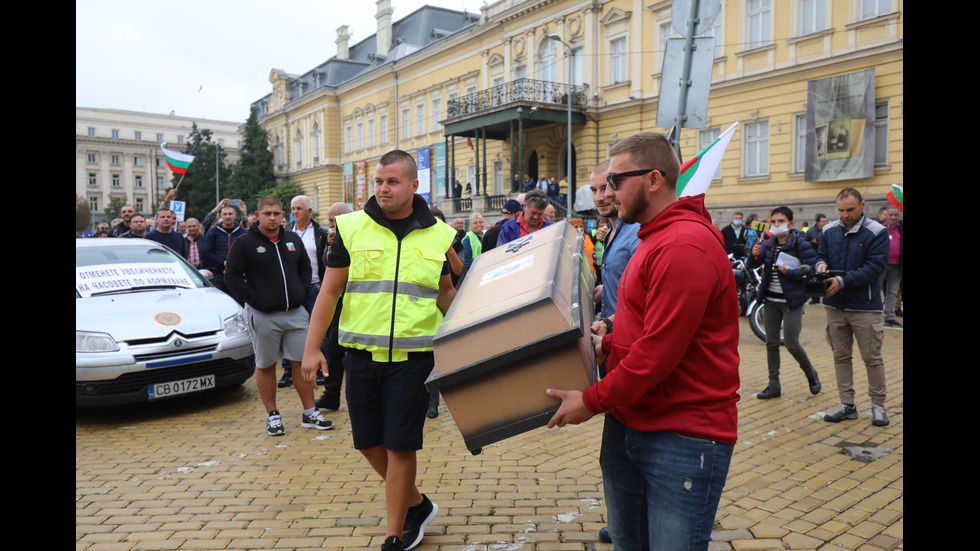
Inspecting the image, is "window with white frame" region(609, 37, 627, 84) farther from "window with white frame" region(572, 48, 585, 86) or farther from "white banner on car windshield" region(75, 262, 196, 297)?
"white banner on car windshield" region(75, 262, 196, 297)

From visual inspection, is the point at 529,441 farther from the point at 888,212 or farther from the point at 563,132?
the point at 563,132

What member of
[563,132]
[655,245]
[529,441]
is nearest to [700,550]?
[655,245]

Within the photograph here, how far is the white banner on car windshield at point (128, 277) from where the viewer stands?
7.01 m

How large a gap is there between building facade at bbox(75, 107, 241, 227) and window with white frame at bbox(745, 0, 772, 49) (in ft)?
287

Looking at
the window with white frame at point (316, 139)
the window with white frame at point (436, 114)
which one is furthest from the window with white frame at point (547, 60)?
the window with white frame at point (316, 139)

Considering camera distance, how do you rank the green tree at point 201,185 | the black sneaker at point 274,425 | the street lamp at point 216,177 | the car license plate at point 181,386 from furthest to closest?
the green tree at point 201,185 → the street lamp at point 216,177 → the car license plate at point 181,386 → the black sneaker at point 274,425

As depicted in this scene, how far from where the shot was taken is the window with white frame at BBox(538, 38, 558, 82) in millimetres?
31172

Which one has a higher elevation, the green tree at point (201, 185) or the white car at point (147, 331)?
the green tree at point (201, 185)

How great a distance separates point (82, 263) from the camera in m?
7.36

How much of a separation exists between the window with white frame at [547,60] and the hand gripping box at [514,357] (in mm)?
30283

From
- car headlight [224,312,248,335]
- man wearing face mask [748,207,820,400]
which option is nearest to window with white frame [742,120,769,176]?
man wearing face mask [748,207,820,400]

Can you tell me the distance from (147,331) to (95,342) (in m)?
0.43

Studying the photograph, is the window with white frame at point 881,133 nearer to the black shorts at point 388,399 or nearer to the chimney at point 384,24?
the black shorts at point 388,399
